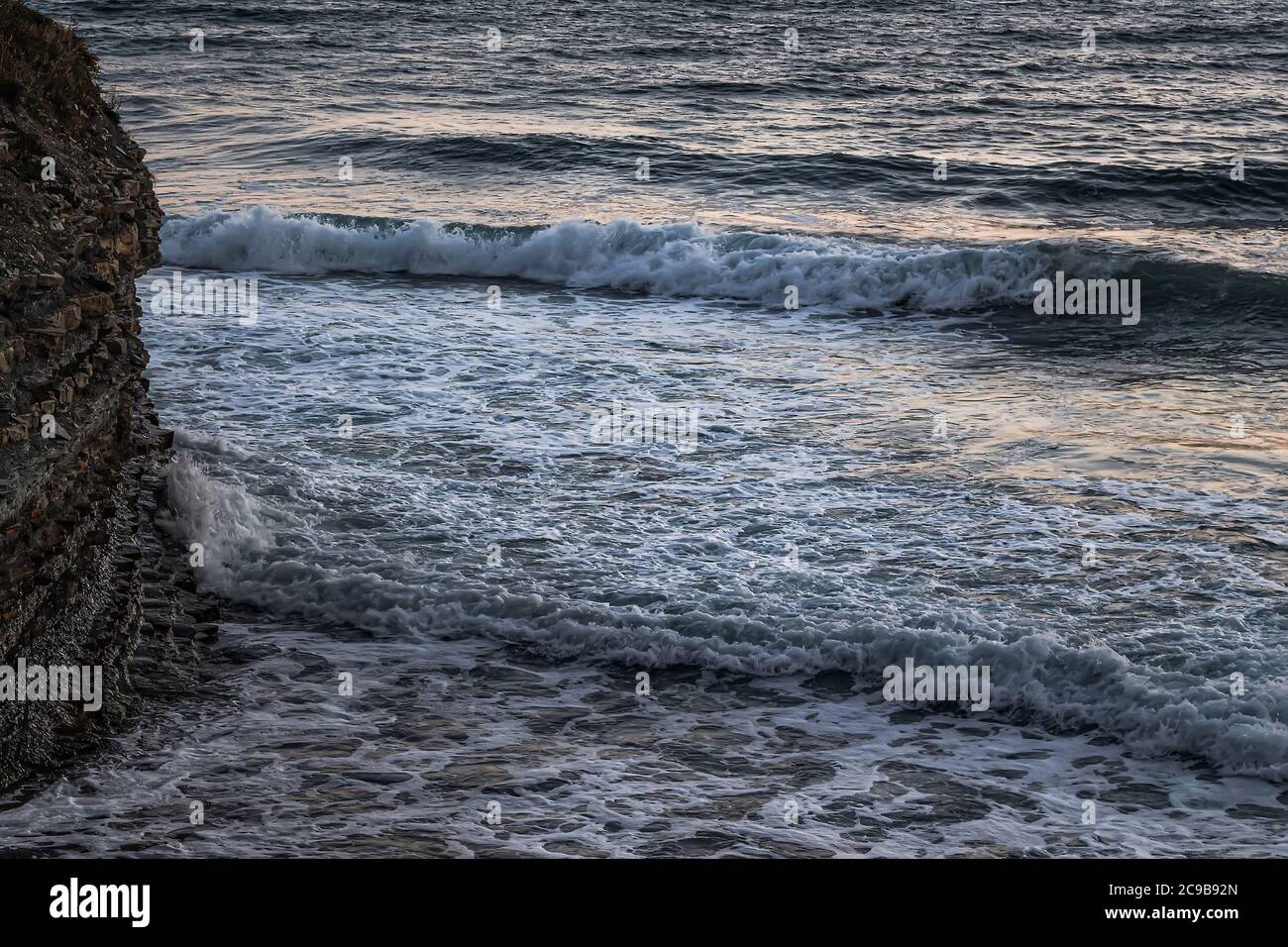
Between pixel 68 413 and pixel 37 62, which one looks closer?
pixel 68 413

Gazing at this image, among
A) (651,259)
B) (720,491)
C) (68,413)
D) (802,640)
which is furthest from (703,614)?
(651,259)

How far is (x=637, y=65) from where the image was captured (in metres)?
35.4

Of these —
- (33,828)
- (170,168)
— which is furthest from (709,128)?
(33,828)

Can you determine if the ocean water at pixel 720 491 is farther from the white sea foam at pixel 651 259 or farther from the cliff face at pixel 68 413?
the cliff face at pixel 68 413

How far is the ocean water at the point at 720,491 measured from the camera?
7.41 metres

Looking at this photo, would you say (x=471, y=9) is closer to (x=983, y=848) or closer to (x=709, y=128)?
(x=709, y=128)

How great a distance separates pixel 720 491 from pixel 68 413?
573 cm

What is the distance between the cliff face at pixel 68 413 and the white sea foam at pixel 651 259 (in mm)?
10996

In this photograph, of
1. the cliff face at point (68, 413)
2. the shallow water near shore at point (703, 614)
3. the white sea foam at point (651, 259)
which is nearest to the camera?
the cliff face at point (68, 413)

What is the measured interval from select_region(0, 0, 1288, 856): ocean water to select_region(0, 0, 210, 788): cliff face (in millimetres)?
446

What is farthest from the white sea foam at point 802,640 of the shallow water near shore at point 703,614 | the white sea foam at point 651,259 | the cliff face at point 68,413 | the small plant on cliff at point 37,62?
the white sea foam at point 651,259

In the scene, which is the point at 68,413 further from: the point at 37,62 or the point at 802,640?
the point at 802,640

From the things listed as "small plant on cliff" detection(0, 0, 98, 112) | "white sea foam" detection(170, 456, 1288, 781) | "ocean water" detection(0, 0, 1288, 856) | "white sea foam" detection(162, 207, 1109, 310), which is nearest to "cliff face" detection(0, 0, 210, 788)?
"small plant on cliff" detection(0, 0, 98, 112)

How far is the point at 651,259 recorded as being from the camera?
2112 cm
